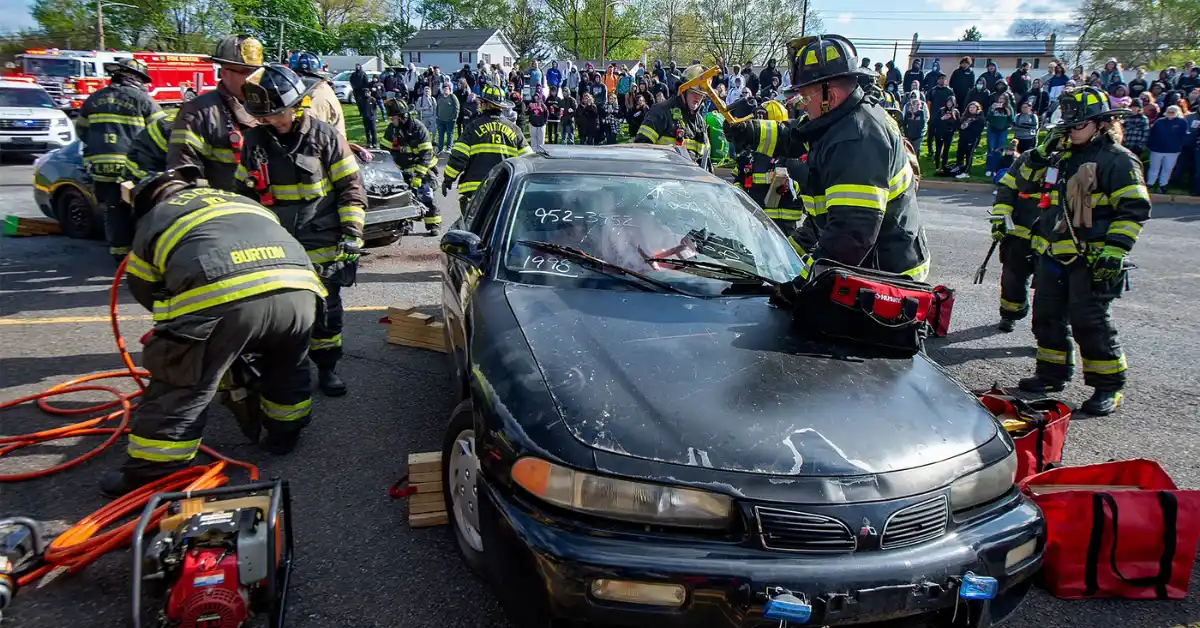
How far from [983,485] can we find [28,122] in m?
19.7

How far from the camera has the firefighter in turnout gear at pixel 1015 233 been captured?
18.2 ft

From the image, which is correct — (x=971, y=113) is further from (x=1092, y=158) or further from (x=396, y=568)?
(x=396, y=568)

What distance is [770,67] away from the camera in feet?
65.1

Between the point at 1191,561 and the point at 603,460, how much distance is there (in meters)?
2.35

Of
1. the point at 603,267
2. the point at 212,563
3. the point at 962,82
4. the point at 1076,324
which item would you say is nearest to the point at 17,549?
the point at 212,563

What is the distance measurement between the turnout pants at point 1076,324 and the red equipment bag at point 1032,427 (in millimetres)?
1185

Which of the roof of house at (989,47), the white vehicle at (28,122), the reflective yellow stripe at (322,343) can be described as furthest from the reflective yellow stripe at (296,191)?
the roof of house at (989,47)

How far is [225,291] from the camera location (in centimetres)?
303

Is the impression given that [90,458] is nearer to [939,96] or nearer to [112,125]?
[112,125]

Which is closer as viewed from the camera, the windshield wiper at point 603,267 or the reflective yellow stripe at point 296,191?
the windshield wiper at point 603,267

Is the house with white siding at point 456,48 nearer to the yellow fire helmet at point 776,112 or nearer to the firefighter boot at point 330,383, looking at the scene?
the yellow fire helmet at point 776,112

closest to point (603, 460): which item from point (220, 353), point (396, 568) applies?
point (396, 568)

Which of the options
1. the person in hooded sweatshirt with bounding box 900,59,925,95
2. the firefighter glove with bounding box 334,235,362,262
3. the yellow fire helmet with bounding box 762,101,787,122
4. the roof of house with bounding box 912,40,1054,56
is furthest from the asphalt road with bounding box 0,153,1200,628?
the roof of house with bounding box 912,40,1054,56

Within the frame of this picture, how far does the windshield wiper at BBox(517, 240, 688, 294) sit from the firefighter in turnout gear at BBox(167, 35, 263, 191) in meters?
2.33
